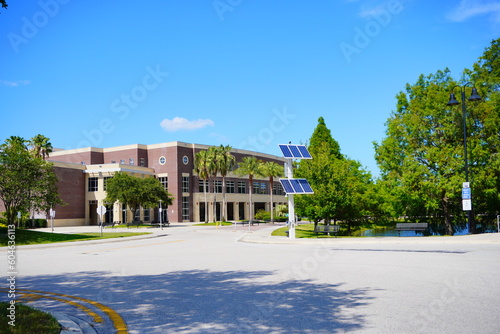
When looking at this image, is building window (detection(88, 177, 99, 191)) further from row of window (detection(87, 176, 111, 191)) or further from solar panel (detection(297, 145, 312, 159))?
solar panel (detection(297, 145, 312, 159))

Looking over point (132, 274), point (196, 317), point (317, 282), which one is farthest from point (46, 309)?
point (317, 282)

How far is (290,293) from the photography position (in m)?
8.05

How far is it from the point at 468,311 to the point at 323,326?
236 cm

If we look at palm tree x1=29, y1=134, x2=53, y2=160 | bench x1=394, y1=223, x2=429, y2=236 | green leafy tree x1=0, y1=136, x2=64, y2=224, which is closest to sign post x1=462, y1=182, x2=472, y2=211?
bench x1=394, y1=223, x2=429, y2=236

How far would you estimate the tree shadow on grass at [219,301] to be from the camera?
Result: 19.5 ft

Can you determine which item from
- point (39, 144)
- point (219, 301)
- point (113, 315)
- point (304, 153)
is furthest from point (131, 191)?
point (113, 315)

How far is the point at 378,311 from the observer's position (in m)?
6.54

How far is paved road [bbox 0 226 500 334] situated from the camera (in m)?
5.95

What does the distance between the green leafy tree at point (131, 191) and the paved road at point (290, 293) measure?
137 feet

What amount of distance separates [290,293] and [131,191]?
4902cm

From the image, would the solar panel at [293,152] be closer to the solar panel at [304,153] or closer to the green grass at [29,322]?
the solar panel at [304,153]

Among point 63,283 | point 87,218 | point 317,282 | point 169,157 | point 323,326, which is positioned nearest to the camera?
point 323,326

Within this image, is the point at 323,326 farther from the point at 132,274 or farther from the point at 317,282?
the point at 132,274

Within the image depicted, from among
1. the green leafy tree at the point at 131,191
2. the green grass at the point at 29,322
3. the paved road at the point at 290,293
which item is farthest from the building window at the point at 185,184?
the green grass at the point at 29,322
